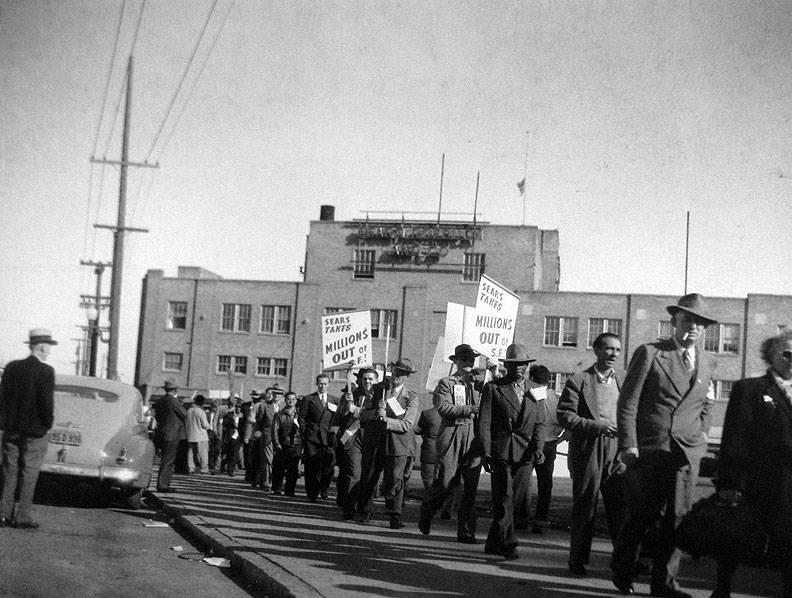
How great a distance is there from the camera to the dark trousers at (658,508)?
23.5 ft

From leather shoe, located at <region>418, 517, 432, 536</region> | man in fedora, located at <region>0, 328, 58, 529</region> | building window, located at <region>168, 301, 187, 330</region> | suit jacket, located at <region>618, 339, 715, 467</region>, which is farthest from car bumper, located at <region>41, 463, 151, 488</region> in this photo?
building window, located at <region>168, 301, 187, 330</region>

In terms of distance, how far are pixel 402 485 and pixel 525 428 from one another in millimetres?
3053

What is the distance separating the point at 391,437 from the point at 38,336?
13.4 feet

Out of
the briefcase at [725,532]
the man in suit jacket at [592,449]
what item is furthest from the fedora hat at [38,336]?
the briefcase at [725,532]

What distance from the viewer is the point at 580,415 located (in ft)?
28.9

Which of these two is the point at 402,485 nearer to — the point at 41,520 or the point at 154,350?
the point at 41,520

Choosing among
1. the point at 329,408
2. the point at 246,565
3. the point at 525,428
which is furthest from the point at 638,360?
the point at 329,408

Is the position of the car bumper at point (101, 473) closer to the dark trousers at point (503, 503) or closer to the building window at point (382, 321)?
the dark trousers at point (503, 503)

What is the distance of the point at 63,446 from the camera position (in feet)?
42.1

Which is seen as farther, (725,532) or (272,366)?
(272,366)

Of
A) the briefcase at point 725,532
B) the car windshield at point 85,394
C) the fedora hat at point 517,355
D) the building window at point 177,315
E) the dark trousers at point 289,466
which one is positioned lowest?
the dark trousers at point 289,466

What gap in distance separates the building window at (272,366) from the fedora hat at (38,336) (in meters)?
61.1

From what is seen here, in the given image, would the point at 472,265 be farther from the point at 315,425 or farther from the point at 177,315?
the point at 315,425

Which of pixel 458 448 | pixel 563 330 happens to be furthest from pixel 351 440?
pixel 563 330
